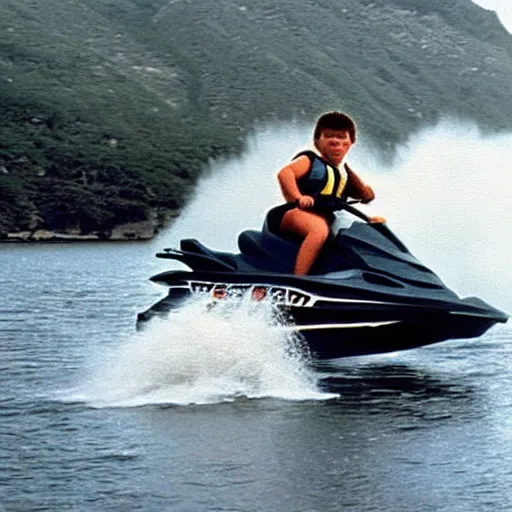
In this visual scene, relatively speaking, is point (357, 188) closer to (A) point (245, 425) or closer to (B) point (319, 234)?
(B) point (319, 234)

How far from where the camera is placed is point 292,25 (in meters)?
145

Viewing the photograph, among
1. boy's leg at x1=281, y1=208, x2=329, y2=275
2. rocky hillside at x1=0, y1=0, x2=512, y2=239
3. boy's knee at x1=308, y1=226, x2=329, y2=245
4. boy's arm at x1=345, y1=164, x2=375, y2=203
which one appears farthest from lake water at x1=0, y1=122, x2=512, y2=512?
rocky hillside at x1=0, y1=0, x2=512, y2=239

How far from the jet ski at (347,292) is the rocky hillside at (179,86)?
273ft

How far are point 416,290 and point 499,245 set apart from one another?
329 inches

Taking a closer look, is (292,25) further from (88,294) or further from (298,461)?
(298,461)

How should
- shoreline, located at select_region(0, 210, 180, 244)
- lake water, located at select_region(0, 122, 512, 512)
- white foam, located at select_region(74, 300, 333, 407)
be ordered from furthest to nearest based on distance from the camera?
shoreline, located at select_region(0, 210, 180, 244) < white foam, located at select_region(74, 300, 333, 407) < lake water, located at select_region(0, 122, 512, 512)

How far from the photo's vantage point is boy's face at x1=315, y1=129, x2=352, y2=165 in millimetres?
11289

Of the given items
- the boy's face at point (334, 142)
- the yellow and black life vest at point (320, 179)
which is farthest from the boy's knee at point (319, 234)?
the boy's face at point (334, 142)

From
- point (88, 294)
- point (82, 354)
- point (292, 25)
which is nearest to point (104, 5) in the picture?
point (292, 25)

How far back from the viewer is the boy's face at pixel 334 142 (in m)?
11.3

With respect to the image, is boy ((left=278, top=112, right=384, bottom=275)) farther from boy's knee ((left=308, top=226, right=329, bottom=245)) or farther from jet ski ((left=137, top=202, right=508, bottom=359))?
jet ski ((left=137, top=202, right=508, bottom=359))

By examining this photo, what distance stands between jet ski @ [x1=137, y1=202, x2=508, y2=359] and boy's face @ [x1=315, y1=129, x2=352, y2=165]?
1.28 feet

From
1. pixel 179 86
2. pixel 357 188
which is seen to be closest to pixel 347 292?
pixel 357 188

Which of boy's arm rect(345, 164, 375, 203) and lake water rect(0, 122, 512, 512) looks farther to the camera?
boy's arm rect(345, 164, 375, 203)
